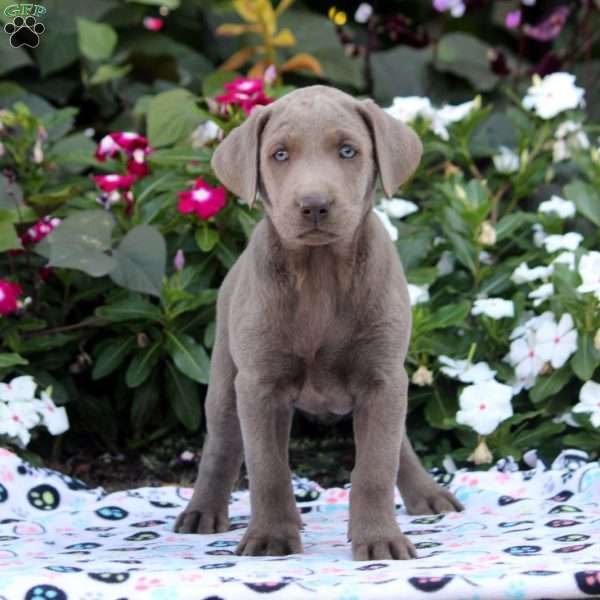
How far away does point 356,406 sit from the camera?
3.62m

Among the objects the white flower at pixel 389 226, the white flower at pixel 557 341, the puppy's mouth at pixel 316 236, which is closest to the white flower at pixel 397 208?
the white flower at pixel 389 226

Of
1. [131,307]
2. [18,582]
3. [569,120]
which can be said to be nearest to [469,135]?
[569,120]

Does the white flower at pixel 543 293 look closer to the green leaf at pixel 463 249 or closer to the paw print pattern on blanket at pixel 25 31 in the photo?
the green leaf at pixel 463 249

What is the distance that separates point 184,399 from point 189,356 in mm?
269

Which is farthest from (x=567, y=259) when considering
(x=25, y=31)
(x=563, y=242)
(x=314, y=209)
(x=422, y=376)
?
(x=25, y=31)

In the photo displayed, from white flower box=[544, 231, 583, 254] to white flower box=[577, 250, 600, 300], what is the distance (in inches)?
14.1

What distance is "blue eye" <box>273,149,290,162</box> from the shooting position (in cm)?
338

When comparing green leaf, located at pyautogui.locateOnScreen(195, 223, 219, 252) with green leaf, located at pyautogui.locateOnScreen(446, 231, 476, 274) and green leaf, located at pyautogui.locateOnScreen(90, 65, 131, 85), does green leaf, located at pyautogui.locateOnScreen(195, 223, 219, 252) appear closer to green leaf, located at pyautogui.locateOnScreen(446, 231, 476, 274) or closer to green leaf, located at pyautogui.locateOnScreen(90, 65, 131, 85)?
green leaf, located at pyautogui.locateOnScreen(446, 231, 476, 274)

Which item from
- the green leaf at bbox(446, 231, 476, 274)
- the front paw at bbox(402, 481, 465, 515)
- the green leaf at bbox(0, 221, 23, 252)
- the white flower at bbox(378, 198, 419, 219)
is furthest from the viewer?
the white flower at bbox(378, 198, 419, 219)

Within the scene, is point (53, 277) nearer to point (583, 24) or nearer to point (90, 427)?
point (90, 427)

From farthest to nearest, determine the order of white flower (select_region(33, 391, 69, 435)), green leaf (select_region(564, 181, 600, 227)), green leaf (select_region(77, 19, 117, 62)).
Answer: green leaf (select_region(77, 19, 117, 62)) → green leaf (select_region(564, 181, 600, 227)) → white flower (select_region(33, 391, 69, 435))

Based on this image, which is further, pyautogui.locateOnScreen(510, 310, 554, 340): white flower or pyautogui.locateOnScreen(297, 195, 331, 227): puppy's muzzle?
pyautogui.locateOnScreen(510, 310, 554, 340): white flower

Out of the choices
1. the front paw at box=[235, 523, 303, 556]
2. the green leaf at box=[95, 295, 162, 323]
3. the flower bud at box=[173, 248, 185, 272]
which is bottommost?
the front paw at box=[235, 523, 303, 556]

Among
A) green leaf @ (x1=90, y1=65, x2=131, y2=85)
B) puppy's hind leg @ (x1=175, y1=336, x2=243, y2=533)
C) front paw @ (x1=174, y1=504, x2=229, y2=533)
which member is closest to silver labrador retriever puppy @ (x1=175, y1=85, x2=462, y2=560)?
puppy's hind leg @ (x1=175, y1=336, x2=243, y2=533)
